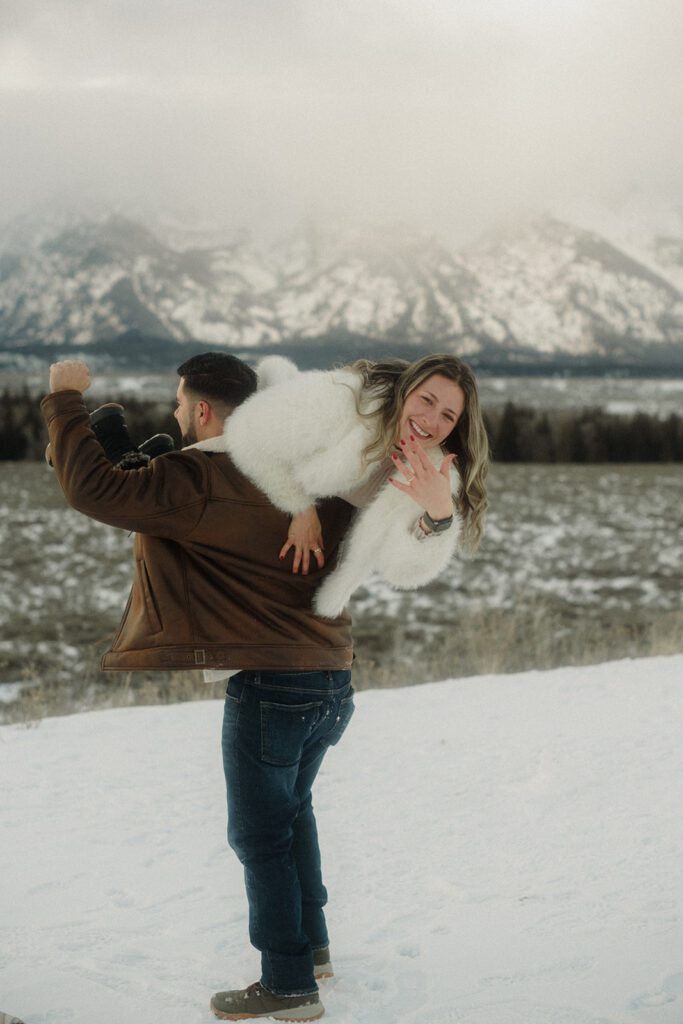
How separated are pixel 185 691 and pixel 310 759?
20.3ft

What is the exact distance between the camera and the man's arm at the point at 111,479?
7.16ft

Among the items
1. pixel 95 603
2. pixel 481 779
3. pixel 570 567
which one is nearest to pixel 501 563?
pixel 570 567

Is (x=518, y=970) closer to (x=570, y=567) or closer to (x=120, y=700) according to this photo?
(x=120, y=700)

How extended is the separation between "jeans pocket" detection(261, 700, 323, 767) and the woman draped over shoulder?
9.7 inches

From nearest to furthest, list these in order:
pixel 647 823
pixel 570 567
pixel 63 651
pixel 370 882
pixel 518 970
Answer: pixel 518 970 < pixel 370 882 < pixel 647 823 < pixel 63 651 < pixel 570 567

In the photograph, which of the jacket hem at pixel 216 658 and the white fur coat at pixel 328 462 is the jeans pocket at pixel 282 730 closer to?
the jacket hem at pixel 216 658

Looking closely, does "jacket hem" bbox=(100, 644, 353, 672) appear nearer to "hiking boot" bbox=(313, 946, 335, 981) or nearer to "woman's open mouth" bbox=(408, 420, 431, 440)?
"woman's open mouth" bbox=(408, 420, 431, 440)

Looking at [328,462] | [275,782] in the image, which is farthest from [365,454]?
[275,782]

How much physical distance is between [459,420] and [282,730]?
0.86 m

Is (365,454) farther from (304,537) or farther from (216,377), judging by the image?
(216,377)

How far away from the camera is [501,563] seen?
2053 centimetres

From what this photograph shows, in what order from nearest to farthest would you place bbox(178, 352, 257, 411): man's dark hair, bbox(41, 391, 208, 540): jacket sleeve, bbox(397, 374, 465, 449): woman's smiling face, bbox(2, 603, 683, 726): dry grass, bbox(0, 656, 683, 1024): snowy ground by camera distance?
bbox(41, 391, 208, 540): jacket sleeve < bbox(397, 374, 465, 449): woman's smiling face < bbox(178, 352, 257, 411): man's dark hair < bbox(0, 656, 683, 1024): snowy ground < bbox(2, 603, 683, 726): dry grass

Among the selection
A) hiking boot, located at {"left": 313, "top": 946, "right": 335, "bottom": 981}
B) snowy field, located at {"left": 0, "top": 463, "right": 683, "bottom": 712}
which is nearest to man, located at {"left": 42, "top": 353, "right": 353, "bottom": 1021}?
hiking boot, located at {"left": 313, "top": 946, "right": 335, "bottom": 981}

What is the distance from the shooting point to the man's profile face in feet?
8.07
